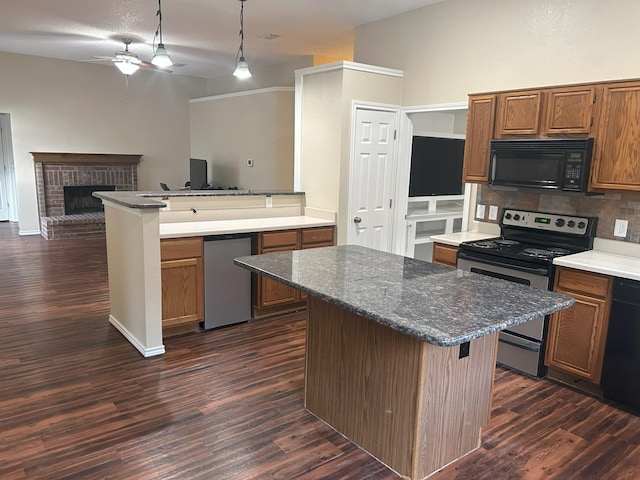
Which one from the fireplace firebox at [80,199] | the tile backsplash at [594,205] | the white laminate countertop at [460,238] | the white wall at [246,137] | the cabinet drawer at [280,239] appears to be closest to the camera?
the tile backsplash at [594,205]

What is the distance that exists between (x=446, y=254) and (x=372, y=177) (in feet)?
4.39

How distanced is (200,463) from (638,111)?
10.8 ft

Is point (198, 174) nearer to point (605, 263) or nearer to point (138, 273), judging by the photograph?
point (138, 273)

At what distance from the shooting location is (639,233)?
320 centimetres

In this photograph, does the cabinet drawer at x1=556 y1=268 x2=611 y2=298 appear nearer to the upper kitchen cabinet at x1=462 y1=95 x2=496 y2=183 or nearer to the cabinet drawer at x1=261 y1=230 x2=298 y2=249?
the upper kitchen cabinet at x1=462 y1=95 x2=496 y2=183

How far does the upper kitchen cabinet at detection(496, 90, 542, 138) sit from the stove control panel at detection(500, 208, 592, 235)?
0.66 meters

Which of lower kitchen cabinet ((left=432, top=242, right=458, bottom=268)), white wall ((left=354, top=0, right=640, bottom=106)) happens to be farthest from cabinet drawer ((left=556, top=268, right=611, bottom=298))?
white wall ((left=354, top=0, right=640, bottom=106))

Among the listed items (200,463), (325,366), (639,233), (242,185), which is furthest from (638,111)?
(242,185)

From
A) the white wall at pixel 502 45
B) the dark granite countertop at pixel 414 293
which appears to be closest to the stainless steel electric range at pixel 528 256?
the dark granite countertop at pixel 414 293

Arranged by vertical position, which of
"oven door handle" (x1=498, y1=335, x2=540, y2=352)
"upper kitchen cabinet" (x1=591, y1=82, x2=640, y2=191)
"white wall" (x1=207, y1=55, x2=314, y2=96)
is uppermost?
"white wall" (x1=207, y1=55, x2=314, y2=96)

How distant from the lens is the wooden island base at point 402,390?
2.10m

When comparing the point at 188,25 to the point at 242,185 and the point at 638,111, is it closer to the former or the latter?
the point at 242,185

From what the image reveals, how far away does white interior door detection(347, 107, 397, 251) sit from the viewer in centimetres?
465

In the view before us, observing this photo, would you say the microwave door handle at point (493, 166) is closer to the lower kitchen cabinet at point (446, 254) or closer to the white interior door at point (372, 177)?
the lower kitchen cabinet at point (446, 254)
